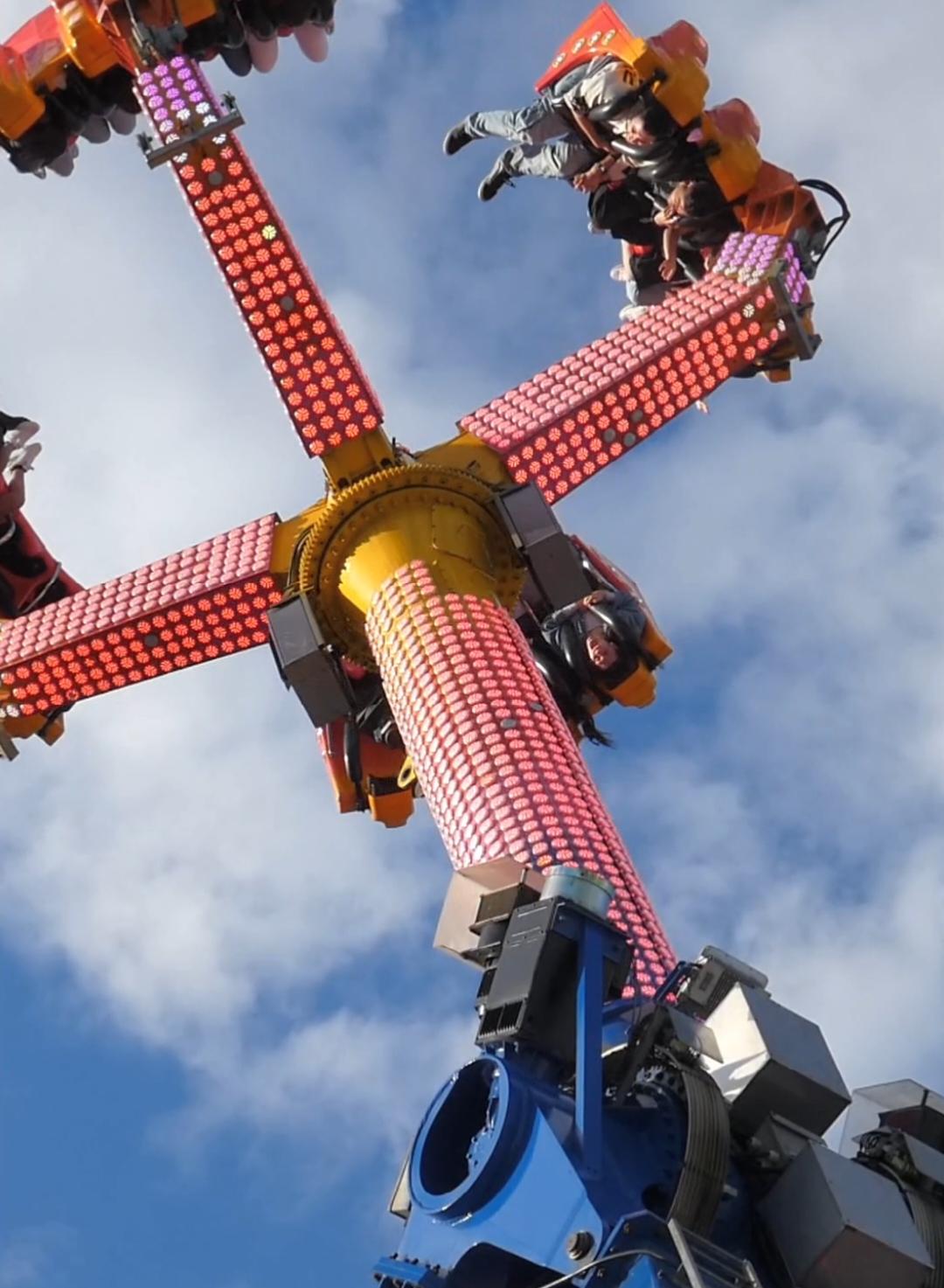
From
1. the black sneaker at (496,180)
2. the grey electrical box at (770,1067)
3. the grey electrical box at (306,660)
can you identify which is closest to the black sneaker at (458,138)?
the black sneaker at (496,180)

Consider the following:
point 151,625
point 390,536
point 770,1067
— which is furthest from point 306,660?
point 770,1067

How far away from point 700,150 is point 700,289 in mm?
1849

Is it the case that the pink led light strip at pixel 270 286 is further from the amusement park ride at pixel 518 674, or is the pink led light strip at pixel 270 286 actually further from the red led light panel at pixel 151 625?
the red led light panel at pixel 151 625

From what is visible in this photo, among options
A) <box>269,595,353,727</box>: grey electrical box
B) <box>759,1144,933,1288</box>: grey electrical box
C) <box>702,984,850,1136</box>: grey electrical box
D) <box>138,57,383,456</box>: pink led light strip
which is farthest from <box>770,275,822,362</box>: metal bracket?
<box>759,1144,933,1288</box>: grey electrical box

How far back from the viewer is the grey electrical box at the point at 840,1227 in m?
10.2

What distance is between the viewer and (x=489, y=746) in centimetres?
1673

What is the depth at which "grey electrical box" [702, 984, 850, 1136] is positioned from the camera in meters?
11.2

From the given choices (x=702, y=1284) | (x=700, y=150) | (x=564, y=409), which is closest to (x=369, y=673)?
(x=564, y=409)

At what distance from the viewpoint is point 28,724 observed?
21.0 metres

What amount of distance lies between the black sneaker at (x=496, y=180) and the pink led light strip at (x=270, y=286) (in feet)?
16.5

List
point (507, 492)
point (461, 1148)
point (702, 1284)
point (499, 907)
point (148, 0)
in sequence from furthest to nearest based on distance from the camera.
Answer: point (148, 0) → point (507, 492) → point (499, 907) → point (461, 1148) → point (702, 1284)

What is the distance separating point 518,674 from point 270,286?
4746 millimetres

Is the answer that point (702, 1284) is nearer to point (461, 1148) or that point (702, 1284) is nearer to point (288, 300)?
point (461, 1148)

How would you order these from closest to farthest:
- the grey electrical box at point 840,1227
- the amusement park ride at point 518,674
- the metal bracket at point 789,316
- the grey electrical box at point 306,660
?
the grey electrical box at point 840,1227
the amusement park ride at point 518,674
the grey electrical box at point 306,660
the metal bracket at point 789,316
